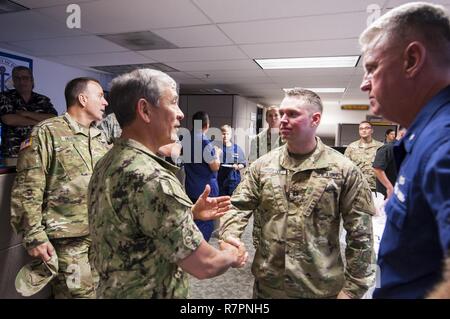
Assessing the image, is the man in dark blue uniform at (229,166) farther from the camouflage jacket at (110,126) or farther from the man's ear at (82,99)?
the man's ear at (82,99)

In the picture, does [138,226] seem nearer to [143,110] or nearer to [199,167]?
[143,110]

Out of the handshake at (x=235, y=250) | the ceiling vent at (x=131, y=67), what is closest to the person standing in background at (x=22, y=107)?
the ceiling vent at (x=131, y=67)

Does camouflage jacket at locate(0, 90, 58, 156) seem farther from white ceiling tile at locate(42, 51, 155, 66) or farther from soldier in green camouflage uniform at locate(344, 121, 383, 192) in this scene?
soldier in green camouflage uniform at locate(344, 121, 383, 192)

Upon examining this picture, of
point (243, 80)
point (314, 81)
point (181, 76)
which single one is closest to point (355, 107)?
point (314, 81)

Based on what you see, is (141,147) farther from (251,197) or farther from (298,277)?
(298,277)

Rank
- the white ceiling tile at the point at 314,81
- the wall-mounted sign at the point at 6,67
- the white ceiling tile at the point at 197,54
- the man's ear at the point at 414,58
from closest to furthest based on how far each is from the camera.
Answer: the man's ear at the point at 414,58, the white ceiling tile at the point at 197,54, the wall-mounted sign at the point at 6,67, the white ceiling tile at the point at 314,81

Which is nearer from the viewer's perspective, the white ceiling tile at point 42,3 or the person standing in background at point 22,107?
the white ceiling tile at point 42,3

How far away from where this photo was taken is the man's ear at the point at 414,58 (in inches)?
25.9

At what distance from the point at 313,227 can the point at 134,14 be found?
249 cm

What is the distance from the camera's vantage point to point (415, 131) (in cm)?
67

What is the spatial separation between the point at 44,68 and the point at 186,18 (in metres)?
3.27

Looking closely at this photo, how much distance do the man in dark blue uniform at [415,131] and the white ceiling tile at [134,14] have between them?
2.08m
